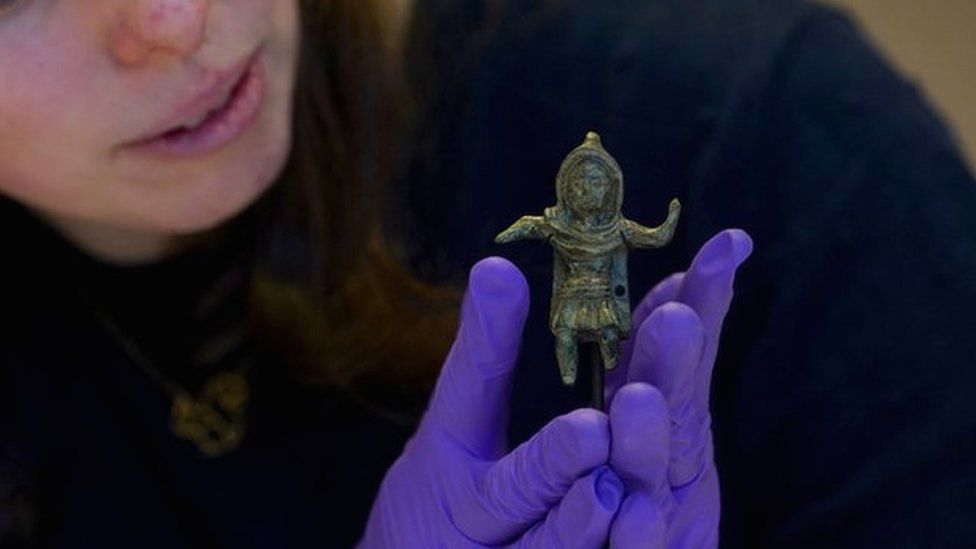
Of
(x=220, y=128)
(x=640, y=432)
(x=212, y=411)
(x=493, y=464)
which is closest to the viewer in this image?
(x=640, y=432)

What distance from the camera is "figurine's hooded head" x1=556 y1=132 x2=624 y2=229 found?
0.51 m

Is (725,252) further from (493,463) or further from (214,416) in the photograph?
(214,416)

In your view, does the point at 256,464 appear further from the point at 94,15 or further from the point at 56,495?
the point at 94,15

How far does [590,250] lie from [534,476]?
0.09 metres

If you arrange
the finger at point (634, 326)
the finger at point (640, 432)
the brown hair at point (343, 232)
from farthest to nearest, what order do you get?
the brown hair at point (343, 232)
the finger at point (634, 326)
the finger at point (640, 432)

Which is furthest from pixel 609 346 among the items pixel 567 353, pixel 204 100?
pixel 204 100

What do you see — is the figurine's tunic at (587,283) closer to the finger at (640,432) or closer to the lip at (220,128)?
the finger at (640,432)

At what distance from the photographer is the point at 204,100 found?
2.19 ft

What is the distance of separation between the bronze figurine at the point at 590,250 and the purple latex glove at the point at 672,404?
0.02m

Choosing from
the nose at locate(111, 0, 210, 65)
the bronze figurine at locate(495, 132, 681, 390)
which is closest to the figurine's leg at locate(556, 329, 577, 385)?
the bronze figurine at locate(495, 132, 681, 390)

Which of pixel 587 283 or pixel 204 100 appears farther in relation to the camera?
pixel 204 100

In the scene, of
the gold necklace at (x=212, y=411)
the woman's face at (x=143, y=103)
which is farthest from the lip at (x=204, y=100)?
the gold necklace at (x=212, y=411)

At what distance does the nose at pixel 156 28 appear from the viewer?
627 millimetres

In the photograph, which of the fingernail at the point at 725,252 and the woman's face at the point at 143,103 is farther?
the woman's face at the point at 143,103
